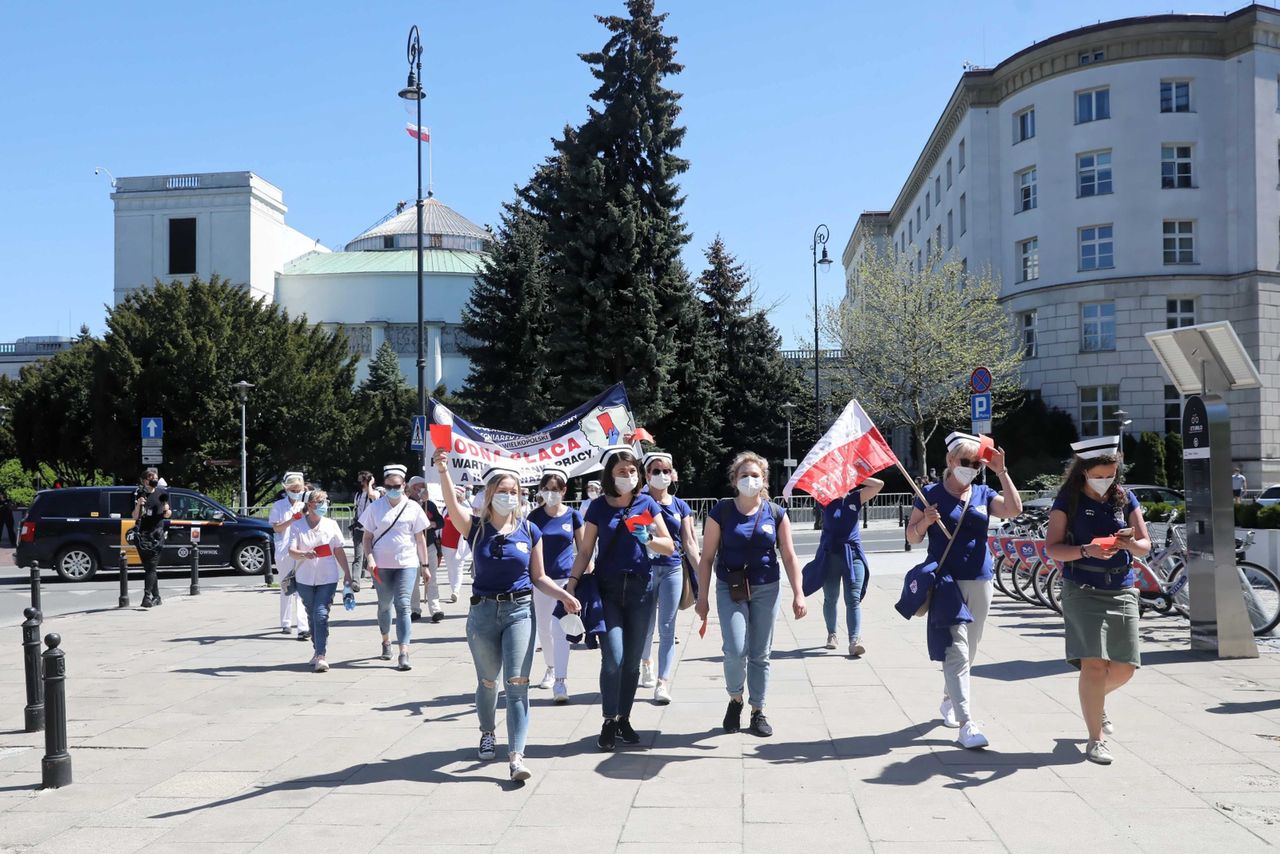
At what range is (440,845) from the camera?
5441 mm

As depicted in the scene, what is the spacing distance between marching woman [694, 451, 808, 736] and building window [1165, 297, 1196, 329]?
4187 centimetres

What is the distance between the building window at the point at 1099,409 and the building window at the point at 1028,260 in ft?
17.4

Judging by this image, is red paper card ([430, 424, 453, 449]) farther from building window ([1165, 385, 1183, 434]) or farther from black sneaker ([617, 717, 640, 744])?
building window ([1165, 385, 1183, 434])

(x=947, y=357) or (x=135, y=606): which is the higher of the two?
(x=947, y=357)

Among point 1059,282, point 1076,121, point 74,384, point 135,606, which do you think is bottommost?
point 135,606

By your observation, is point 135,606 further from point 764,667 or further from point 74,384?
point 74,384

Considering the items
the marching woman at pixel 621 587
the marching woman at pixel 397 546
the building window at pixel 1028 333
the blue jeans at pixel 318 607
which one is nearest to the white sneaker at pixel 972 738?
the marching woman at pixel 621 587

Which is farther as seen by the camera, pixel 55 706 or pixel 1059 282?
pixel 1059 282

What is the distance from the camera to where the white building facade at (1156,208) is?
4416 centimetres

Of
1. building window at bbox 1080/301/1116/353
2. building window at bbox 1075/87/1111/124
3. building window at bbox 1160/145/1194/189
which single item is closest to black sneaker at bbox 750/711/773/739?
building window at bbox 1080/301/1116/353

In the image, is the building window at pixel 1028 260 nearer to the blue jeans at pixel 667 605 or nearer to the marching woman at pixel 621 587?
the blue jeans at pixel 667 605

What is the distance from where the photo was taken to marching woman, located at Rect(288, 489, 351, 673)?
10.9 m

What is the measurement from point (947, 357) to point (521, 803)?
40959mm

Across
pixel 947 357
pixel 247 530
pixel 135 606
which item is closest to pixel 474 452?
pixel 135 606
